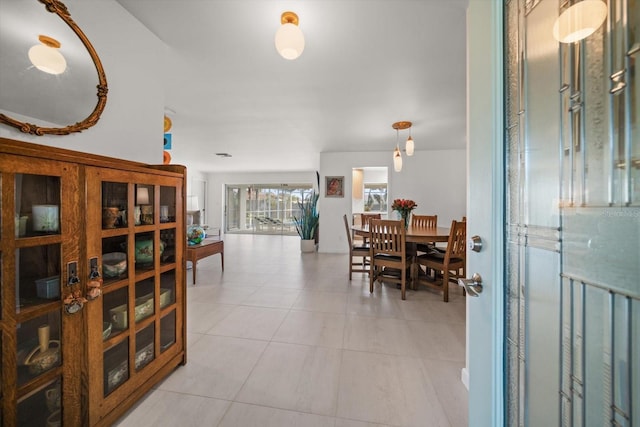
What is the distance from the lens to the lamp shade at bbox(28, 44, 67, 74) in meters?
1.05

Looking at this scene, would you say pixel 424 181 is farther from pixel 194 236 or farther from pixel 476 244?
pixel 476 244

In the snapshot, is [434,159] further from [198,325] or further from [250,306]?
[198,325]

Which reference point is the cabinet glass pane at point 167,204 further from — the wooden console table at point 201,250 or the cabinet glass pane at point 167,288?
the wooden console table at point 201,250

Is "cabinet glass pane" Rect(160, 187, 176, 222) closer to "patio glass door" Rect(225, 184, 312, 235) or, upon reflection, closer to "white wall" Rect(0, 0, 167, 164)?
"white wall" Rect(0, 0, 167, 164)

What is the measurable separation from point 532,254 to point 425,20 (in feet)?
Result: 5.91

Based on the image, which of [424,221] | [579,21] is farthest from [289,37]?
[424,221]

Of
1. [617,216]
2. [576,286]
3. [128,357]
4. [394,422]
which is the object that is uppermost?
[617,216]

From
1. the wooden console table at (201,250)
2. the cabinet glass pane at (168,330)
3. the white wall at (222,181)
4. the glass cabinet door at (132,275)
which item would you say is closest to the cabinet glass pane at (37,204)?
the glass cabinet door at (132,275)

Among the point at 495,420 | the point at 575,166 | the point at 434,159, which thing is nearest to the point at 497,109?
the point at 575,166

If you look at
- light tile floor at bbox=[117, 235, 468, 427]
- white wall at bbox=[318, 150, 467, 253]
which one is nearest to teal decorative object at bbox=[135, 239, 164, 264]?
light tile floor at bbox=[117, 235, 468, 427]

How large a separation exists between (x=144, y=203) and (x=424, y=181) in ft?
18.6

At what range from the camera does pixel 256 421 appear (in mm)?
1221

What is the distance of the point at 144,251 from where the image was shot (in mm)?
1355

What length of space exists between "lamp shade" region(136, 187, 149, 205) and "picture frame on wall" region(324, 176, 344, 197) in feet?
15.8
